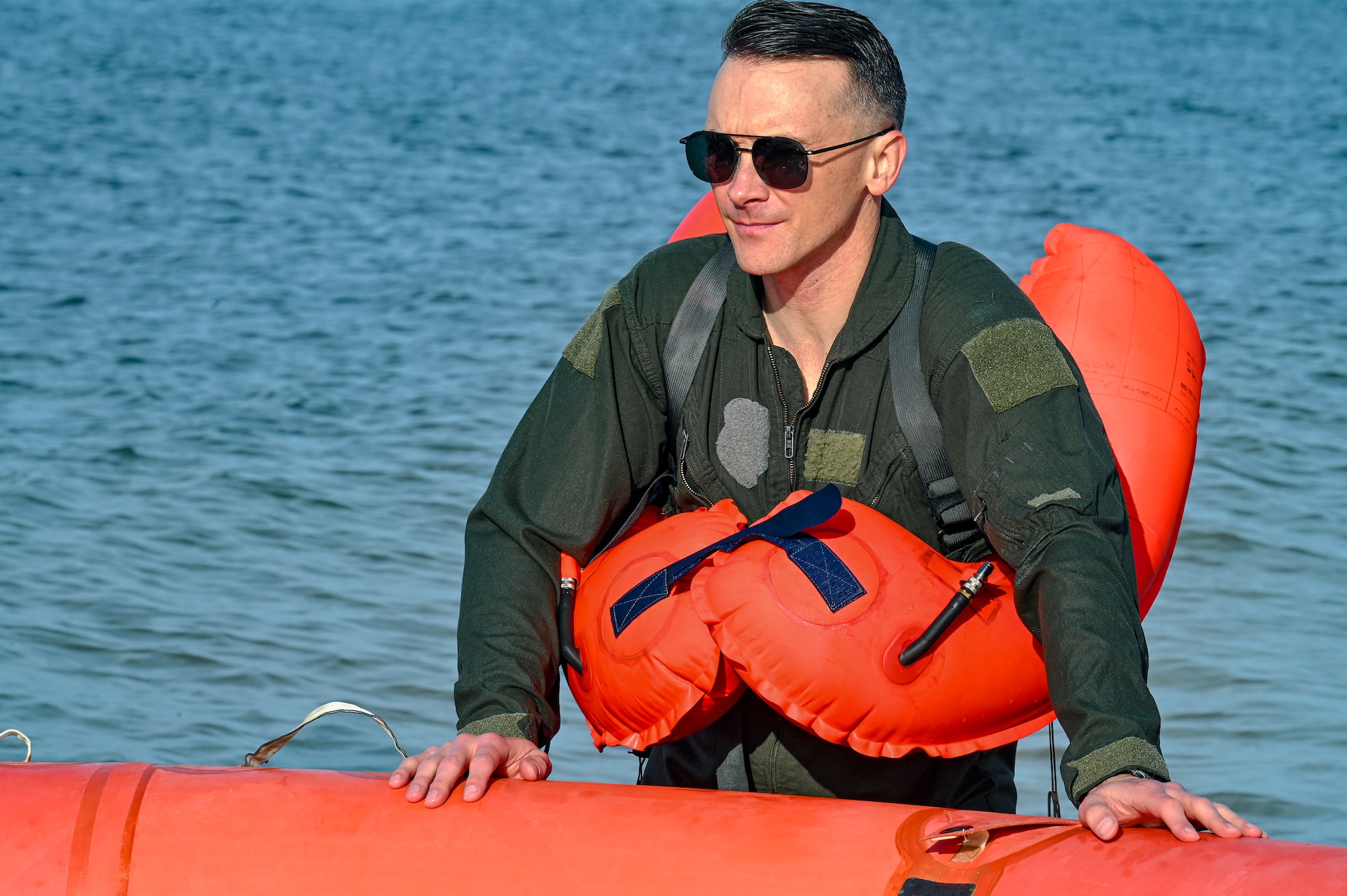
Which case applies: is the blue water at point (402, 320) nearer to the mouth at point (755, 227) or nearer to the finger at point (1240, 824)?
the mouth at point (755, 227)

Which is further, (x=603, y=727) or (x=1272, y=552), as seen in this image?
(x=1272, y=552)

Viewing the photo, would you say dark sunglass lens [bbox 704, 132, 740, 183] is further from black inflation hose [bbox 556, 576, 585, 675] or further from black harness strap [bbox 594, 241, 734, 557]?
black inflation hose [bbox 556, 576, 585, 675]

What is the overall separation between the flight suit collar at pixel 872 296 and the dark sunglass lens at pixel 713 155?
0.54ft

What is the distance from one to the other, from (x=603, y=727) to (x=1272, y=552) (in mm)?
3966

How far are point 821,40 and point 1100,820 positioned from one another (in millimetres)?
1080

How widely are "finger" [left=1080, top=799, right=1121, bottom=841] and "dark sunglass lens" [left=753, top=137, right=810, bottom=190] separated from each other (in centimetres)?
91

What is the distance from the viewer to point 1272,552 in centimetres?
548

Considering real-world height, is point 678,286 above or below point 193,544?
above

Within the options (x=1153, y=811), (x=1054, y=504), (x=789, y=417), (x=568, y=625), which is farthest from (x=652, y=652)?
(x=1153, y=811)

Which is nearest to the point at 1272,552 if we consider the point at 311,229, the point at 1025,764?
the point at 1025,764

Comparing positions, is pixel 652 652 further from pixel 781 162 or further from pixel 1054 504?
pixel 781 162

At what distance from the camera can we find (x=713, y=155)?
2.16 metres

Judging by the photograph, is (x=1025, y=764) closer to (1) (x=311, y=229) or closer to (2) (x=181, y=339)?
(2) (x=181, y=339)

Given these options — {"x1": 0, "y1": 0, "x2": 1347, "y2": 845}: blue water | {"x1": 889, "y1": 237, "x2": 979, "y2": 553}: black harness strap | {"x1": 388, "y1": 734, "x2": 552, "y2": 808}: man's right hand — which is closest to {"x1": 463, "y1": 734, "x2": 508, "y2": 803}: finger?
{"x1": 388, "y1": 734, "x2": 552, "y2": 808}: man's right hand
